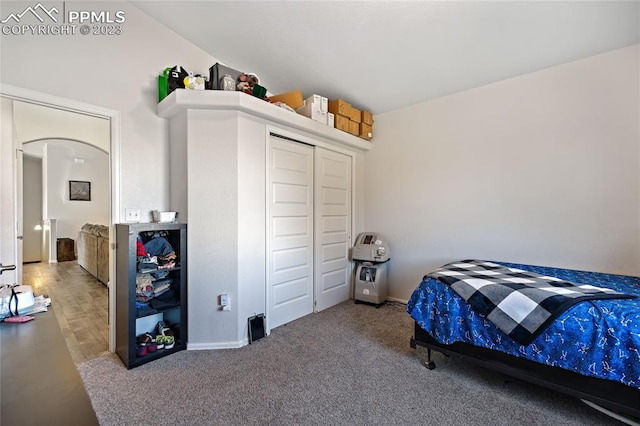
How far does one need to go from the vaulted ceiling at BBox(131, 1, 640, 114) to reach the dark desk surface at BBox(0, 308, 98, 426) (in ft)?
9.30

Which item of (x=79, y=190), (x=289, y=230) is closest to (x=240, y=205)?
(x=289, y=230)

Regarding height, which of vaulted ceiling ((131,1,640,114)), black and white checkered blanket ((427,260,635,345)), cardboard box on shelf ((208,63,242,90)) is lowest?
black and white checkered blanket ((427,260,635,345))

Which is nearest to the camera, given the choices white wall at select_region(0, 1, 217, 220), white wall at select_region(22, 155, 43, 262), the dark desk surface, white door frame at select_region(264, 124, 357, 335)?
the dark desk surface

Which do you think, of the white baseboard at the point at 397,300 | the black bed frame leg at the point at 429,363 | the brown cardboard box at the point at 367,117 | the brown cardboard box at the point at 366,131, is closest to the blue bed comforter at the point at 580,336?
the black bed frame leg at the point at 429,363

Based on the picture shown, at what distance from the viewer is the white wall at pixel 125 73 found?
84.7 inches

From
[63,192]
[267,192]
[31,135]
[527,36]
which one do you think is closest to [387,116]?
[527,36]

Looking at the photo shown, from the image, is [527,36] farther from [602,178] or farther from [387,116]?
[387,116]

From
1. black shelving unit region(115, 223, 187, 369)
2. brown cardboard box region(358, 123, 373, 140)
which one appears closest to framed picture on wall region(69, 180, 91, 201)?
black shelving unit region(115, 223, 187, 369)

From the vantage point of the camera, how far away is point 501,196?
3092 mm

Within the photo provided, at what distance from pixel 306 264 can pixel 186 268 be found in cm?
138

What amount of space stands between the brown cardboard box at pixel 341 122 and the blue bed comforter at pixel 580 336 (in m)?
2.43

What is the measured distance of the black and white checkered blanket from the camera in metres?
1.68

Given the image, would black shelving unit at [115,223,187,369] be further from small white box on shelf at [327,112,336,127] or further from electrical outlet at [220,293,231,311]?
small white box on shelf at [327,112,336,127]

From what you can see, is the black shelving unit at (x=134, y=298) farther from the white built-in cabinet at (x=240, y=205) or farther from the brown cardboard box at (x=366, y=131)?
the brown cardboard box at (x=366, y=131)
